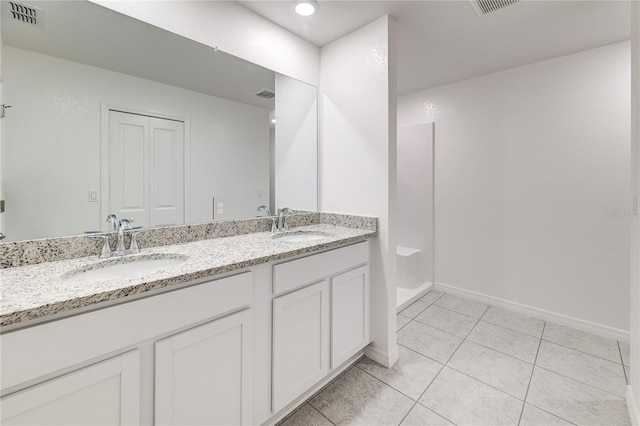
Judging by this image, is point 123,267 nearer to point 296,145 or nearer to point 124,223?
point 124,223

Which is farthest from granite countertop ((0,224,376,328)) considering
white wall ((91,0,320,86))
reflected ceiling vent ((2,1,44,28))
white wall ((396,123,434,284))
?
white wall ((396,123,434,284))

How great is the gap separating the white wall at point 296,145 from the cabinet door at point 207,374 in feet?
3.70

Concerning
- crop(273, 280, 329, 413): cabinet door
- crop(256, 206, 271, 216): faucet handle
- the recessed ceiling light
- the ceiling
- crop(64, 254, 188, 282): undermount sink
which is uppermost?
the ceiling

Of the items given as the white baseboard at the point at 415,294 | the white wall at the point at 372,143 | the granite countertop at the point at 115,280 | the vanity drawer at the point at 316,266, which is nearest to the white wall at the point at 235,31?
the white wall at the point at 372,143

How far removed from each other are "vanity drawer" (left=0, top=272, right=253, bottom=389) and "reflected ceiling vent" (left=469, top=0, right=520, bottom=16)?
2139mm

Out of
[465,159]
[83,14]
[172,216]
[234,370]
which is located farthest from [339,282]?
[465,159]

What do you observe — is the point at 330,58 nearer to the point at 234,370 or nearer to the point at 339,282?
the point at 339,282

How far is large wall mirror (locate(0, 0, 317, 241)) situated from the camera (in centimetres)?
117

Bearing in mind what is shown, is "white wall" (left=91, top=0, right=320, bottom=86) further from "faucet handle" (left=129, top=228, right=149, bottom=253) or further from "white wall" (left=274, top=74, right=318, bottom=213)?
"faucet handle" (left=129, top=228, right=149, bottom=253)

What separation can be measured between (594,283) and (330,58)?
285 centimetres

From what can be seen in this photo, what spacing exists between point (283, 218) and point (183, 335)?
1.12 meters

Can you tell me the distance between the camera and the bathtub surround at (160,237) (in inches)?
44.9

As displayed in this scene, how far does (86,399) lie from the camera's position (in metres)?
0.84

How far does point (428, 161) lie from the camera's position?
3.23m
